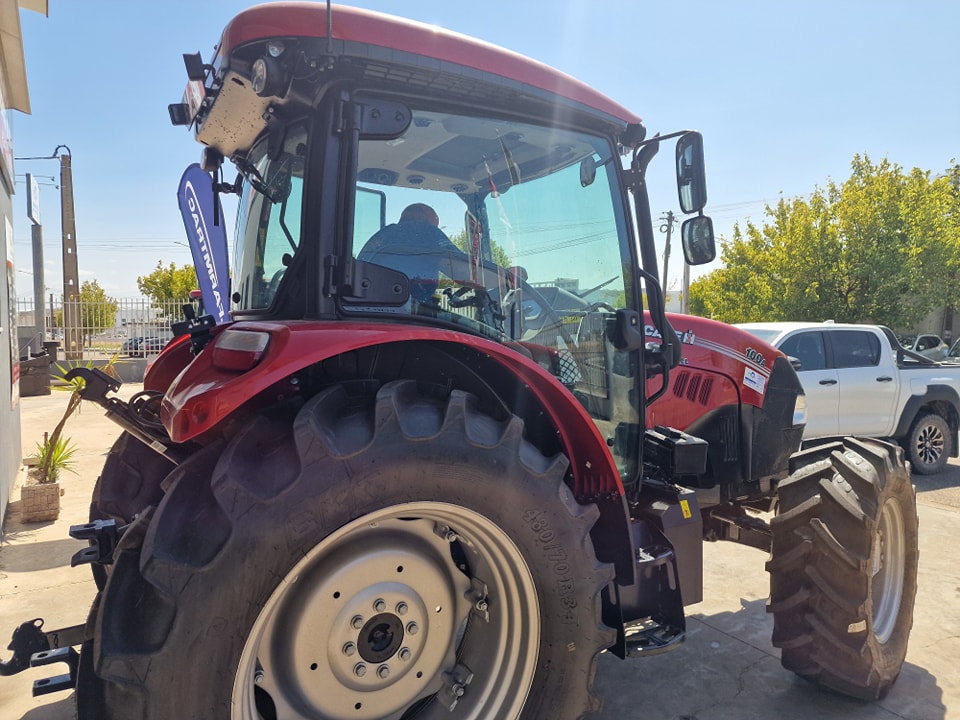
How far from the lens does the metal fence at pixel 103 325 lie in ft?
53.3

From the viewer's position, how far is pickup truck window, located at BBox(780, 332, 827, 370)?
7.74 meters

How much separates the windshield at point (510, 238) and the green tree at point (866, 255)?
65.3 ft

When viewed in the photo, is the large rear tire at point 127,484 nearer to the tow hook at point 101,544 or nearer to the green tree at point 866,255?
the tow hook at point 101,544

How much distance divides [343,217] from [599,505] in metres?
1.43

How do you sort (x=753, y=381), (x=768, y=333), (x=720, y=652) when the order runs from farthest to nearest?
(x=768, y=333) < (x=753, y=381) < (x=720, y=652)

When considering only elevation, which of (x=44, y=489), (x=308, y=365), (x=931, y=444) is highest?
(x=308, y=365)

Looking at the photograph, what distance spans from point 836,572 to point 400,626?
6.18 ft

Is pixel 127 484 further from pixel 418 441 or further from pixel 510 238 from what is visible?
pixel 510 238

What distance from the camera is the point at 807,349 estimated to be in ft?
25.7

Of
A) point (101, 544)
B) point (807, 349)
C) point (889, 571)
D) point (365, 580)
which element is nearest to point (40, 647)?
point (101, 544)

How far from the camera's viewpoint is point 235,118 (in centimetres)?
239

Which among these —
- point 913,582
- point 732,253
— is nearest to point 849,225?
point 732,253

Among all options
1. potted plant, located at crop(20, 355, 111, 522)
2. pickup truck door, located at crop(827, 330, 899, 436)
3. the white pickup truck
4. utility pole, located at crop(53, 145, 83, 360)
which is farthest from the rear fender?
utility pole, located at crop(53, 145, 83, 360)

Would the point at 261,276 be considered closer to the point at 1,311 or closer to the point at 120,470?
the point at 120,470
